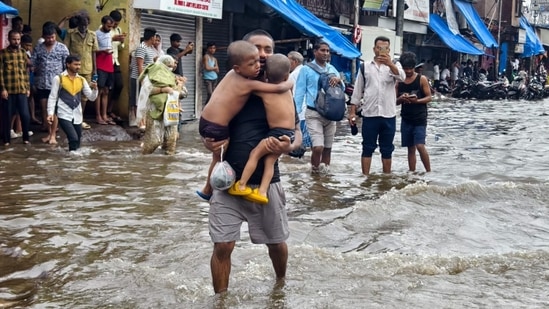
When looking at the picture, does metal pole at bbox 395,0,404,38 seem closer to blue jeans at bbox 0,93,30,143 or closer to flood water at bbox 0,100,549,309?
flood water at bbox 0,100,549,309

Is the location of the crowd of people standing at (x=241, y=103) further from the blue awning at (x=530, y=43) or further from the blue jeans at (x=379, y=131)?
the blue awning at (x=530, y=43)

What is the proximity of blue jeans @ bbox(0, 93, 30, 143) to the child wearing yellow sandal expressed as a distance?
7.59 m

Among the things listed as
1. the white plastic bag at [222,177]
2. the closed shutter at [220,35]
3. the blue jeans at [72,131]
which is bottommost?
the blue jeans at [72,131]

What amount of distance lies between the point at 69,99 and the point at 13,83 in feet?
3.51

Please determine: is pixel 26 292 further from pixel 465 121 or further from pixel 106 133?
pixel 465 121

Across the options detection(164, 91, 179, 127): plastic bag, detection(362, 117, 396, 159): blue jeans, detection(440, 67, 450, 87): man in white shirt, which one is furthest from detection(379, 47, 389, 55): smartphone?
detection(440, 67, 450, 87): man in white shirt

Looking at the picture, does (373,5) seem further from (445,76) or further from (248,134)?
(248,134)

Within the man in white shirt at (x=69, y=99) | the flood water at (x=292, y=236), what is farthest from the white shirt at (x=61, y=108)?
the flood water at (x=292, y=236)

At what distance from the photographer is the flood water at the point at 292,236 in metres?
5.07

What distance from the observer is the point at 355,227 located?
722cm

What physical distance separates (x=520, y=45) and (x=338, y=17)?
2723 cm

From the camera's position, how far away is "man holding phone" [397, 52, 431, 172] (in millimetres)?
9664

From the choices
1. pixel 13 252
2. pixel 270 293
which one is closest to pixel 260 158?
pixel 270 293

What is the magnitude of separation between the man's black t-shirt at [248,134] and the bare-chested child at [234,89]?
0.20 ft
